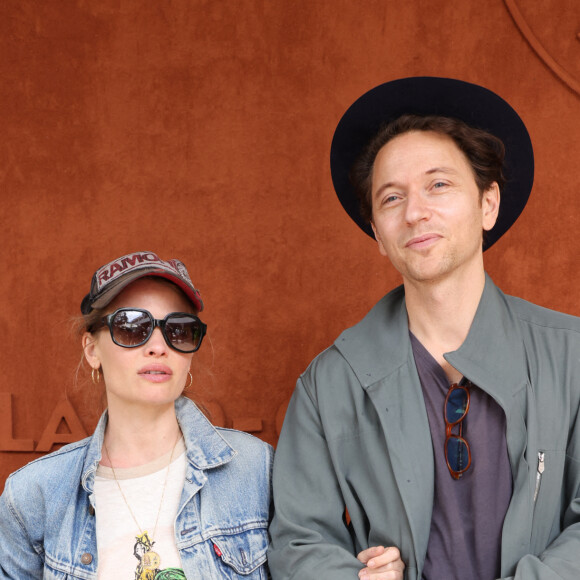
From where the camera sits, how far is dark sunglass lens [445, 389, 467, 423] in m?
1.92

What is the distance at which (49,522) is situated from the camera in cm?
190

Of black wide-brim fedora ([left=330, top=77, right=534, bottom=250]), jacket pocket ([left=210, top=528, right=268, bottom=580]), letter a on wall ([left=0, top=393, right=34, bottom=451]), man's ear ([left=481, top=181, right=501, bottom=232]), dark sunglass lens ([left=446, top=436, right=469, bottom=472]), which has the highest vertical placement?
black wide-brim fedora ([left=330, top=77, right=534, bottom=250])

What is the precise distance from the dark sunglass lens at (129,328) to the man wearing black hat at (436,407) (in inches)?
19.2

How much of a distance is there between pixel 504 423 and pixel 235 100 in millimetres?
2450

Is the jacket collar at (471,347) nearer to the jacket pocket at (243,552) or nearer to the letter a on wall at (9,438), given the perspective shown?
the jacket pocket at (243,552)

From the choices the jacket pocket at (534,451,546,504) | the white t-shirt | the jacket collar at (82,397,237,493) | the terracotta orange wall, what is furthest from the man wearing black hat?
A: the terracotta orange wall

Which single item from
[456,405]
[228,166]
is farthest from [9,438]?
[456,405]

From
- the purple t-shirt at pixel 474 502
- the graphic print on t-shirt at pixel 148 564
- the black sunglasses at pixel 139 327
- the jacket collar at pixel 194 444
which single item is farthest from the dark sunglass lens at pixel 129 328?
the purple t-shirt at pixel 474 502

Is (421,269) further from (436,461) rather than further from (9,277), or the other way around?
(9,277)

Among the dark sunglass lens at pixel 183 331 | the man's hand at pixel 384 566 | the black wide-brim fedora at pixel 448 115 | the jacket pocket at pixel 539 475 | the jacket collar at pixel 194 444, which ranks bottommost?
the man's hand at pixel 384 566

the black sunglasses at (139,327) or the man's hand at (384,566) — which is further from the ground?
the black sunglasses at (139,327)

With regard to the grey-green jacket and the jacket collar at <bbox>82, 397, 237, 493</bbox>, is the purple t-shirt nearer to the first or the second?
the grey-green jacket

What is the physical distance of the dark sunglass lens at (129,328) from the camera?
1.88 metres

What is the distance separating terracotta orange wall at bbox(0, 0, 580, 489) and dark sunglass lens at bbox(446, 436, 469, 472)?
1887 millimetres
